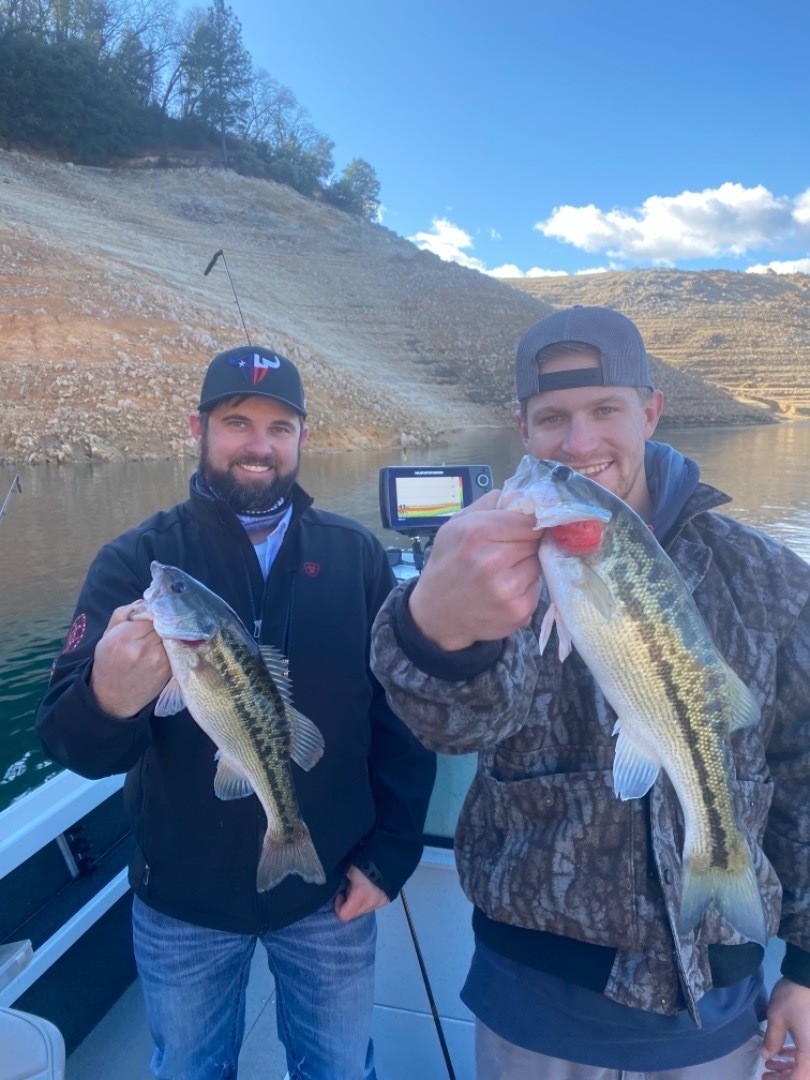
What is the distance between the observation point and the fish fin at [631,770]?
5.49ft

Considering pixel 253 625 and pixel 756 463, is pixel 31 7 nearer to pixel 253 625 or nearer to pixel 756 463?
pixel 756 463

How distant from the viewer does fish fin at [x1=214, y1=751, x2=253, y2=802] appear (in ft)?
7.37

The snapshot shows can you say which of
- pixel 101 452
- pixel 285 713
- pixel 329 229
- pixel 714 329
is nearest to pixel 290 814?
pixel 285 713

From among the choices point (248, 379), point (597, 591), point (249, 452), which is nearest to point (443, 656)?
point (597, 591)

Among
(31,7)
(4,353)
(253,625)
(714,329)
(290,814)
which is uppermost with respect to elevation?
(31,7)

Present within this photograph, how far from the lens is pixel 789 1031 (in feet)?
6.20

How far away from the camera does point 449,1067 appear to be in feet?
9.20

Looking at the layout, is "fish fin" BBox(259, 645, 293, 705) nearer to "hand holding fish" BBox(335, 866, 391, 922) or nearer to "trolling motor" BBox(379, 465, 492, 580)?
"hand holding fish" BBox(335, 866, 391, 922)

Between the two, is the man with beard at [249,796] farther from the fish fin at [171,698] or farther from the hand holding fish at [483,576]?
the hand holding fish at [483,576]

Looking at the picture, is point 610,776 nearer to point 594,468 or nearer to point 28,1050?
point 594,468

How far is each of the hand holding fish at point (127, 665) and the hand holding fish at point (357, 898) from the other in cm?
90

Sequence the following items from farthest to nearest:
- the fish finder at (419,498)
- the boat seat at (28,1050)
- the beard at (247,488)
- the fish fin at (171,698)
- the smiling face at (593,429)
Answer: the fish finder at (419,498)
the beard at (247,488)
the fish fin at (171,698)
the smiling face at (593,429)
the boat seat at (28,1050)

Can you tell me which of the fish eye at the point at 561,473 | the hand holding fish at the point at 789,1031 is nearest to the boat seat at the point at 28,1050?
the fish eye at the point at 561,473

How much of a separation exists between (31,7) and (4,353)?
5244cm
